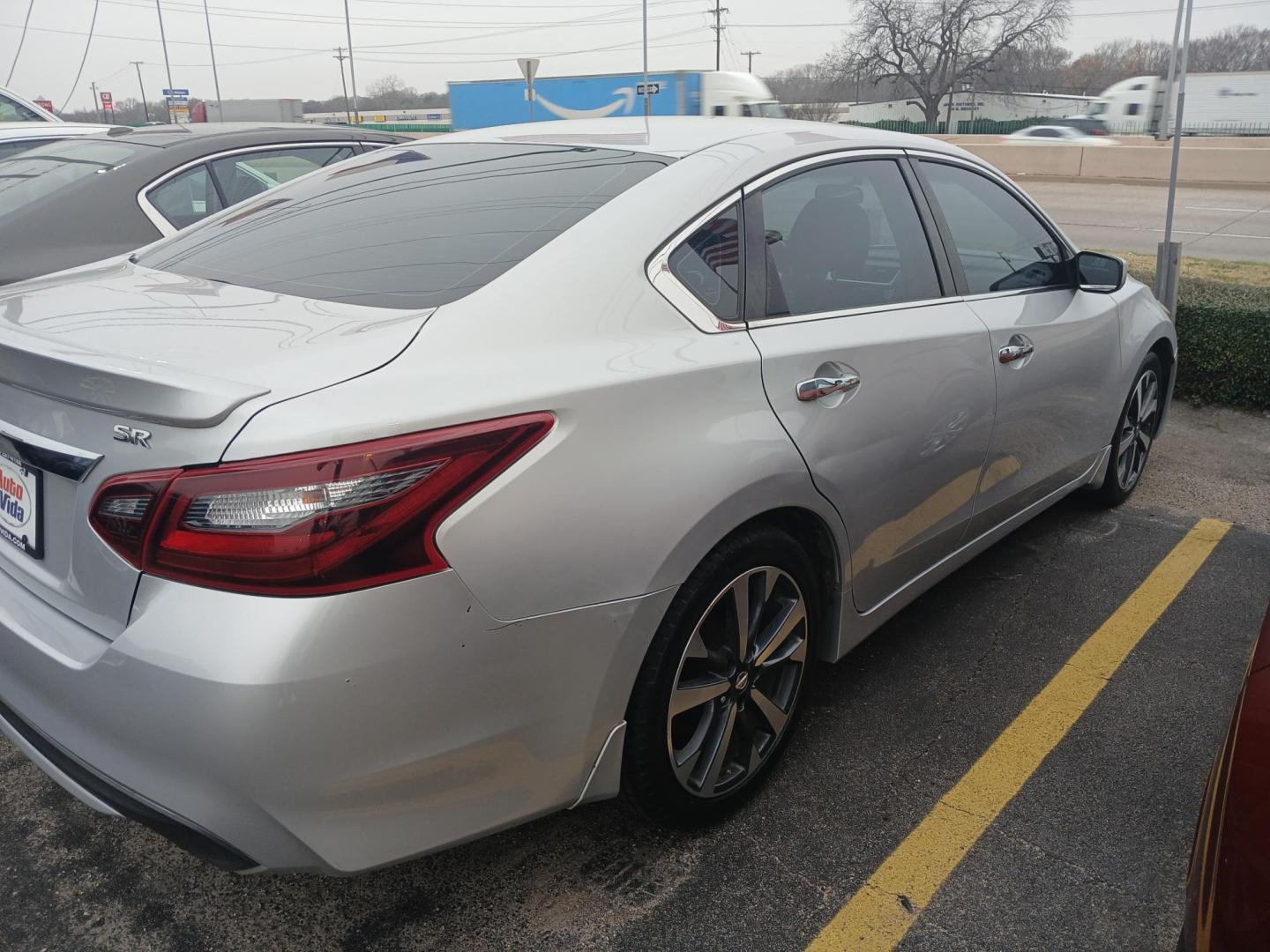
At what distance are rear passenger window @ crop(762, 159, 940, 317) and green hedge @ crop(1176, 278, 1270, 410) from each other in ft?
12.9

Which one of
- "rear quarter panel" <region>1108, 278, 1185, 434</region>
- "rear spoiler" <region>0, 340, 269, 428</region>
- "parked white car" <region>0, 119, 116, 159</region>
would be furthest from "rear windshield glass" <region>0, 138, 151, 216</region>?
"rear quarter panel" <region>1108, 278, 1185, 434</region>

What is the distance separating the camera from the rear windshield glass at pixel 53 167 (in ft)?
16.0

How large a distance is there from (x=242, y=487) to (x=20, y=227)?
3554 millimetres

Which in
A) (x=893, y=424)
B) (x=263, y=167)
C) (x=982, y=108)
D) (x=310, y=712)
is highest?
(x=982, y=108)

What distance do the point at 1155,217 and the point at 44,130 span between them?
61.1 ft

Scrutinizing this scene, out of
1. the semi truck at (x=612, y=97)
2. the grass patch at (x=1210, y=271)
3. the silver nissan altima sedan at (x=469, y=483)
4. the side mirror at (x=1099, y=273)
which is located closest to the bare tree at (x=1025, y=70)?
the semi truck at (x=612, y=97)

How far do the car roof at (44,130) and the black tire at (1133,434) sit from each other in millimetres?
5788

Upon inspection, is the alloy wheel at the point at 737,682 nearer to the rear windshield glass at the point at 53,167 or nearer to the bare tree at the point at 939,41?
the rear windshield glass at the point at 53,167

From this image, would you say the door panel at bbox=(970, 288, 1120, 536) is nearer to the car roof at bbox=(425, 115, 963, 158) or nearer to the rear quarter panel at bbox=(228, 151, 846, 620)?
the car roof at bbox=(425, 115, 963, 158)

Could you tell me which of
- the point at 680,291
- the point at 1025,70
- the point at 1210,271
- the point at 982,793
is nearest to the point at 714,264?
the point at 680,291

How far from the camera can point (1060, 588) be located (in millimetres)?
3779

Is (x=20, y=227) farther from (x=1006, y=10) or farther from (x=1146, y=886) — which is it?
(x=1006, y=10)

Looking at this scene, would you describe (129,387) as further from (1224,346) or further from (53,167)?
(1224,346)

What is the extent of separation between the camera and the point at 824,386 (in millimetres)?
2404
